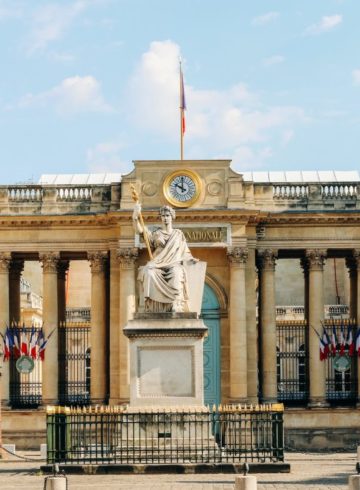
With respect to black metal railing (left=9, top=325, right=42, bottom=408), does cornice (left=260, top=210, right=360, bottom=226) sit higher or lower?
higher

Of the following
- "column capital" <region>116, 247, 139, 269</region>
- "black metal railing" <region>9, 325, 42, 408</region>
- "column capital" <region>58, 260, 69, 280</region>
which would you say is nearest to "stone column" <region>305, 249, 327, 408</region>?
"column capital" <region>116, 247, 139, 269</region>

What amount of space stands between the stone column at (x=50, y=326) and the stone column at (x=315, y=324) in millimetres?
10661

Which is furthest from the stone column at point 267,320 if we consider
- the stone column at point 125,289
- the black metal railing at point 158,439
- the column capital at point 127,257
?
the black metal railing at point 158,439

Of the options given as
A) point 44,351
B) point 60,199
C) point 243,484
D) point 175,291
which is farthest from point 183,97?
point 243,484

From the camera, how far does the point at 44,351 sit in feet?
182

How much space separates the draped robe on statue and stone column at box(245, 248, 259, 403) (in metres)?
22.0

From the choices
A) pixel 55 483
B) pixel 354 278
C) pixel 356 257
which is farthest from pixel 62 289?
pixel 55 483

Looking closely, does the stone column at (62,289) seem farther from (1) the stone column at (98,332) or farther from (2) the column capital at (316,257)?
(2) the column capital at (316,257)

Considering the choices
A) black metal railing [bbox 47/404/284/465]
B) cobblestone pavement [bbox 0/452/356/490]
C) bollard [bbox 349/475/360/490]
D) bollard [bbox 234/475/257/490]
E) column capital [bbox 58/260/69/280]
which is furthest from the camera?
column capital [bbox 58/260/69/280]

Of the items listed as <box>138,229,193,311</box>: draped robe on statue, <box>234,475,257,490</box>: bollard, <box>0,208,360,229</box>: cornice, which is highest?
<box>0,208,360,229</box>: cornice

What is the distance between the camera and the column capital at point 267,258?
5559 centimetres

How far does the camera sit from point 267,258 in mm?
55750

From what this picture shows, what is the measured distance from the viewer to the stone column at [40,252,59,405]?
55.2 metres

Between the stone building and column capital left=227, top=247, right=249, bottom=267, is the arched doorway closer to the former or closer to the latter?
the stone building
